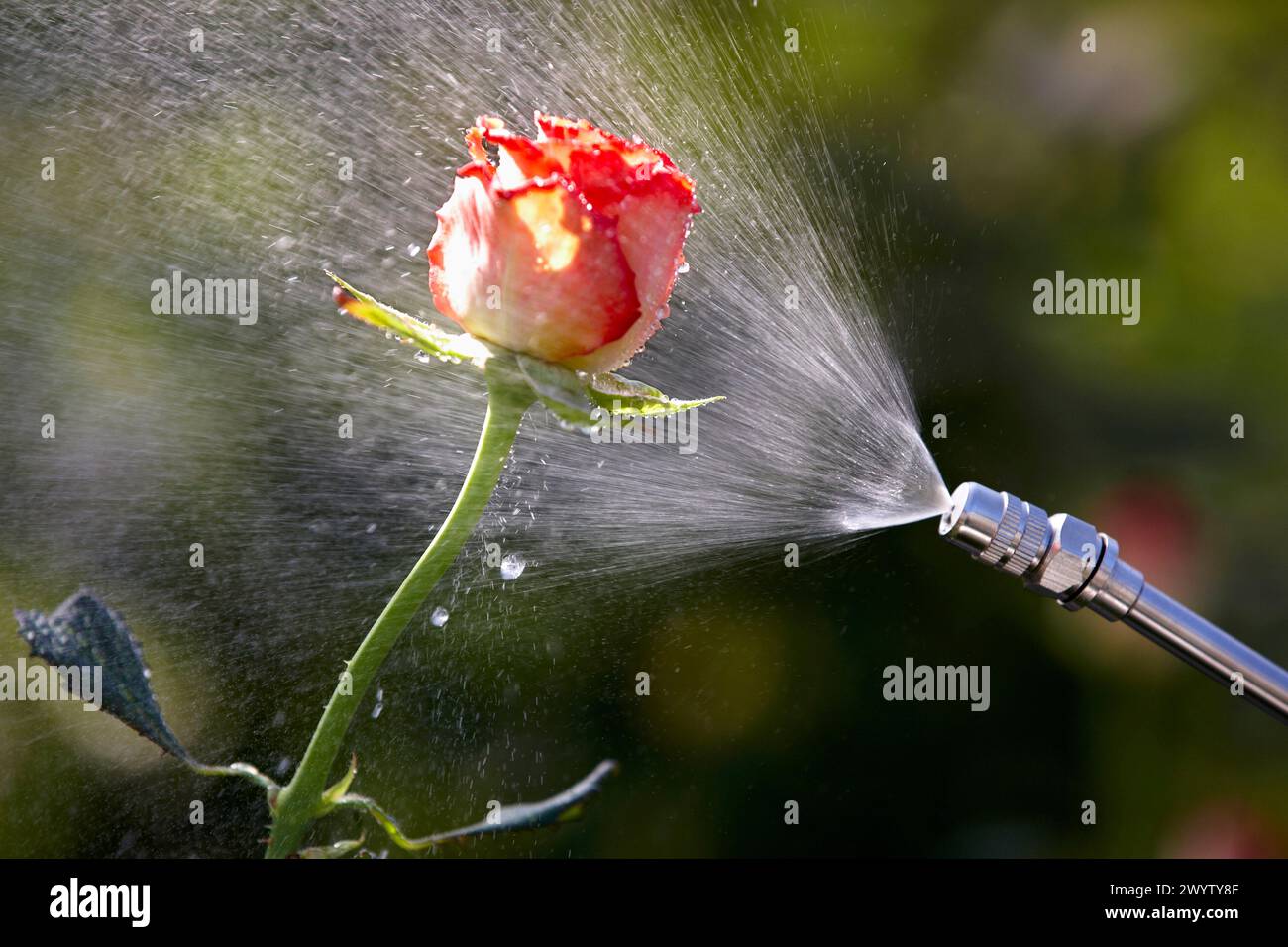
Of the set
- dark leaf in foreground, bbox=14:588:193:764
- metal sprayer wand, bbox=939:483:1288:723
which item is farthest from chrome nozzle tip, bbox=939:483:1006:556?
dark leaf in foreground, bbox=14:588:193:764

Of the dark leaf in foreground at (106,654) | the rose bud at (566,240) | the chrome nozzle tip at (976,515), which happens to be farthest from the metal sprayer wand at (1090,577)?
the dark leaf in foreground at (106,654)

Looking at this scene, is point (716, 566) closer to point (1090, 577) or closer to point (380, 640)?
point (1090, 577)

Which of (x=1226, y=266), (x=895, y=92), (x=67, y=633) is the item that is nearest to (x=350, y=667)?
(x=67, y=633)

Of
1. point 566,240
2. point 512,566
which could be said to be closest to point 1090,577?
point 566,240

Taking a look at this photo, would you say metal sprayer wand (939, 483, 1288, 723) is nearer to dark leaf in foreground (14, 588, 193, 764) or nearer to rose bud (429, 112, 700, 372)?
rose bud (429, 112, 700, 372)

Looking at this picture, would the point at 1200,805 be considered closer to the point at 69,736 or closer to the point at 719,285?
the point at 719,285

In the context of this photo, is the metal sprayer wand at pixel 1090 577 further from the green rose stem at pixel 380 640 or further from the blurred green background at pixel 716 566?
the blurred green background at pixel 716 566
